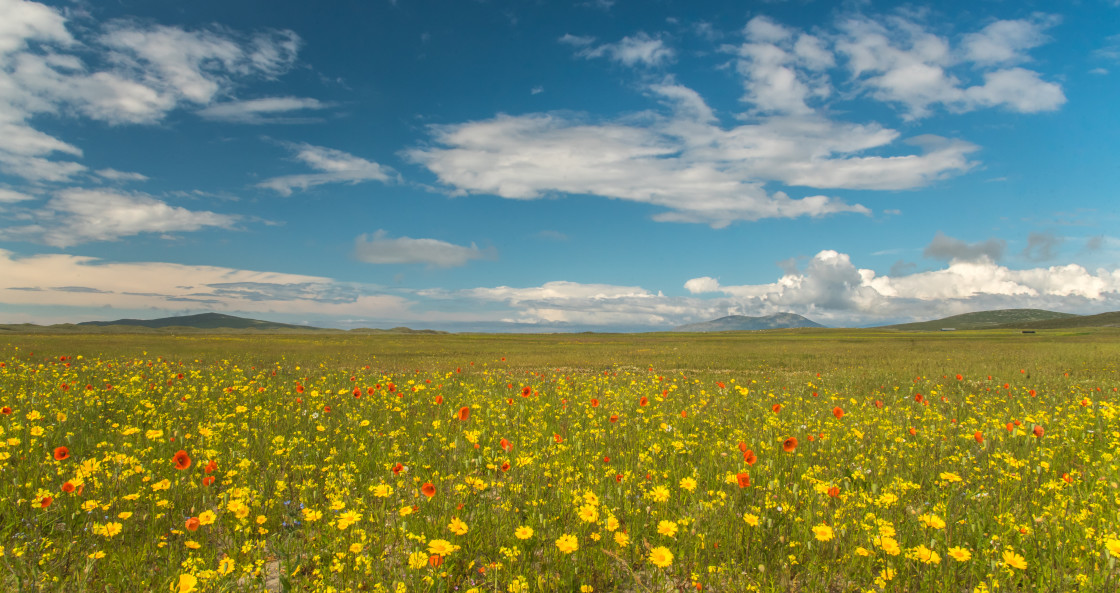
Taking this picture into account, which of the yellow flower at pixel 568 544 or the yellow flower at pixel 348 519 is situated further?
the yellow flower at pixel 348 519

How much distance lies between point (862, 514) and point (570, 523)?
2.82 meters

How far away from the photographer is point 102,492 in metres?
5.35

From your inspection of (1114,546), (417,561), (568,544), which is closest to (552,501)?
(568,544)

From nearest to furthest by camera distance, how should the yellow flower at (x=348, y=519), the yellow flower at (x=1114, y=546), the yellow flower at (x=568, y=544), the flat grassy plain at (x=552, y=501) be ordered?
the yellow flower at (x=1114, y=546), the yellow flower at (x=568, y=544), the yellow flower at (x=348, y=519), the flat grassy plain at (x=552, y=501)

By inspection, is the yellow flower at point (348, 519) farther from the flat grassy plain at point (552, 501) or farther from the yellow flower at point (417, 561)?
the yellow flower at point (417, 561)

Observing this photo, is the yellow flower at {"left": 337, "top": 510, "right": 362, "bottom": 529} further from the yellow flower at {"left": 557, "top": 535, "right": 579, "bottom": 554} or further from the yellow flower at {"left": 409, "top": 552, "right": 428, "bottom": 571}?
the yellow flower at {"left": 557, "top": 535, "right": 579, "bottom": 554}

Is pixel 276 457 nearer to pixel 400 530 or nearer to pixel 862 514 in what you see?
pixel 400 530

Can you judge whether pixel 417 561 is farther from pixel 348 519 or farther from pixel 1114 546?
pixel 1114 546

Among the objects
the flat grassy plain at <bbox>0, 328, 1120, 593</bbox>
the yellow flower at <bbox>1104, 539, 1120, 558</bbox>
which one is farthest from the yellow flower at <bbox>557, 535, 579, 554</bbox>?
the yellow flower at <bbox>1104, 539, 1120, 558</bbox>

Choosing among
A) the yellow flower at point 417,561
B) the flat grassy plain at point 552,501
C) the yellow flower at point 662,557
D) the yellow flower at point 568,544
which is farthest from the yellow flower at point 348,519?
the yellow flower at point 662,557

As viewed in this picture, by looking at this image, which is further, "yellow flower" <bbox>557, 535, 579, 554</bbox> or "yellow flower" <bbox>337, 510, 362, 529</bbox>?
"yellow flower" <bbox>337, 510, 362, 529</bbox>

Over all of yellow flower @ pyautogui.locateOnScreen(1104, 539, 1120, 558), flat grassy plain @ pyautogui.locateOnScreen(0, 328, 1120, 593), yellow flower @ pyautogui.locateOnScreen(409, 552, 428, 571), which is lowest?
flat grassy plain @ pyautogui.locateOnScreen(0, 328, 1120, 593)

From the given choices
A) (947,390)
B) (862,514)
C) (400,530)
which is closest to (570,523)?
(400,530)

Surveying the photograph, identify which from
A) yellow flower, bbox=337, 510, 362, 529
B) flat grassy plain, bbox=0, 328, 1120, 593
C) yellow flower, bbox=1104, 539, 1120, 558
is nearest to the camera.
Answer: yellow flower, bbox=1104, 539, 1120, 558
